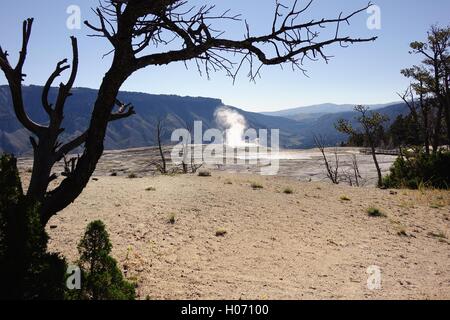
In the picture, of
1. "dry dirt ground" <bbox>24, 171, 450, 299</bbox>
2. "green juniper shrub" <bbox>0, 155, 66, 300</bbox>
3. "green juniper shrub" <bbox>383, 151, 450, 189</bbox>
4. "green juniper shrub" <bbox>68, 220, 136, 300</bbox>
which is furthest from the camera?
"green juniper shrub" <bbox>383, 151, 450, 189</bbox>

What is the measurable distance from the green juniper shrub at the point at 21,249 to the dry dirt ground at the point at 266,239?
7.40 ft

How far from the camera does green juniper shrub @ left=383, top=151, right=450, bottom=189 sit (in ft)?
57.9

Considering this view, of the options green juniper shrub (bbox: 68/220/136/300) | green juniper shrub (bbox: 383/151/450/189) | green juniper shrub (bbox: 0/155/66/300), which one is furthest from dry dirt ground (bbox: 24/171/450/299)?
green juniper shrub (bbox: 0/155/66/300)

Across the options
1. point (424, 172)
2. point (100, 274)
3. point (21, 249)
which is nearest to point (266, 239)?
point (100, 274)

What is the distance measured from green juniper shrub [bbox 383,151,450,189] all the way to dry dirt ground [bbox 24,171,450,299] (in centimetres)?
201

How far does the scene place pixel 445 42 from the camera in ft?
84.8

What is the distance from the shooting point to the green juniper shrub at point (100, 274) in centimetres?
511

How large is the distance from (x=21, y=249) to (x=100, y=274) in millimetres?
1441

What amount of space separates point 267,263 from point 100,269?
387 cm

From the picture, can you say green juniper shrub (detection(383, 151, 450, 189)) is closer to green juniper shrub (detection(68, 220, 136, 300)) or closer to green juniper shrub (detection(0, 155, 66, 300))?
green juniper shrub (detection(68, 220, 136, 300))

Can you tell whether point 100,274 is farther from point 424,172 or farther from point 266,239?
point 424,172
